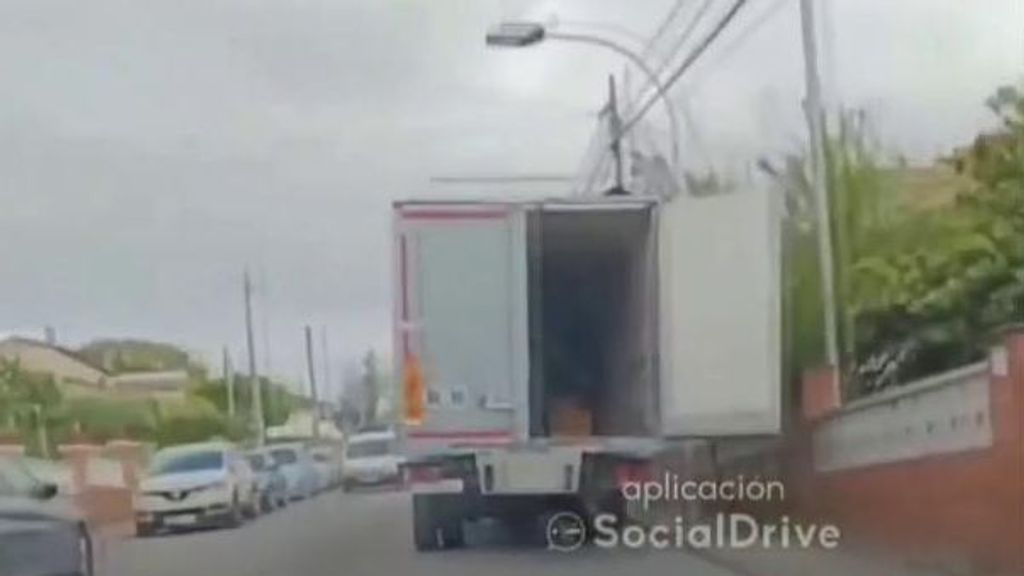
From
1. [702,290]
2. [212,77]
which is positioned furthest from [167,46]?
[702,290]

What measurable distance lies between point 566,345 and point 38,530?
4.72 ft

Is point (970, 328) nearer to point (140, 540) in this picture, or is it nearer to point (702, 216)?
point (702, 216)

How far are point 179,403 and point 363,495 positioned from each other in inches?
21.4

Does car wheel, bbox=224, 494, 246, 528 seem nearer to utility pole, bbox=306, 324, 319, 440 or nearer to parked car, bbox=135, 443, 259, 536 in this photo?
parked car, bbox=135, 443, 259, 536

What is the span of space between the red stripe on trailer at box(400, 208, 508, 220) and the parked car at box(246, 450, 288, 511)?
73 cm

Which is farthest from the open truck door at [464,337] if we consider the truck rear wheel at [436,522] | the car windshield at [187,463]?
the car windshield at [187,463]

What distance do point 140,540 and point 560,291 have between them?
4.17 ft

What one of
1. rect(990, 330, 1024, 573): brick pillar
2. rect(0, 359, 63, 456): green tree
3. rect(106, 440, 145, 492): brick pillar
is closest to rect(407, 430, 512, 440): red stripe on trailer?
rect(106, 440, 145, 492): brick pillar

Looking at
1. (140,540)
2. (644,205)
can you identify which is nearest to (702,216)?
(644,205)

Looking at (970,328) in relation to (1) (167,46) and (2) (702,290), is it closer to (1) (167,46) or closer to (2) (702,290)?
(2) (702,290)

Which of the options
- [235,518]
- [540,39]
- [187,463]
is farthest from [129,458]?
[540,39]

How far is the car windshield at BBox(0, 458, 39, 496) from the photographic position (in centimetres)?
2209

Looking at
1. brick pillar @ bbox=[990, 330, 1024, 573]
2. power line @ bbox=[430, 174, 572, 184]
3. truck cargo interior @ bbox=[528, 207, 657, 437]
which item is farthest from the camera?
truck cargo interior @ bbox=[528, 207, 657, 437]

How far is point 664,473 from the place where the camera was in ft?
72.8
